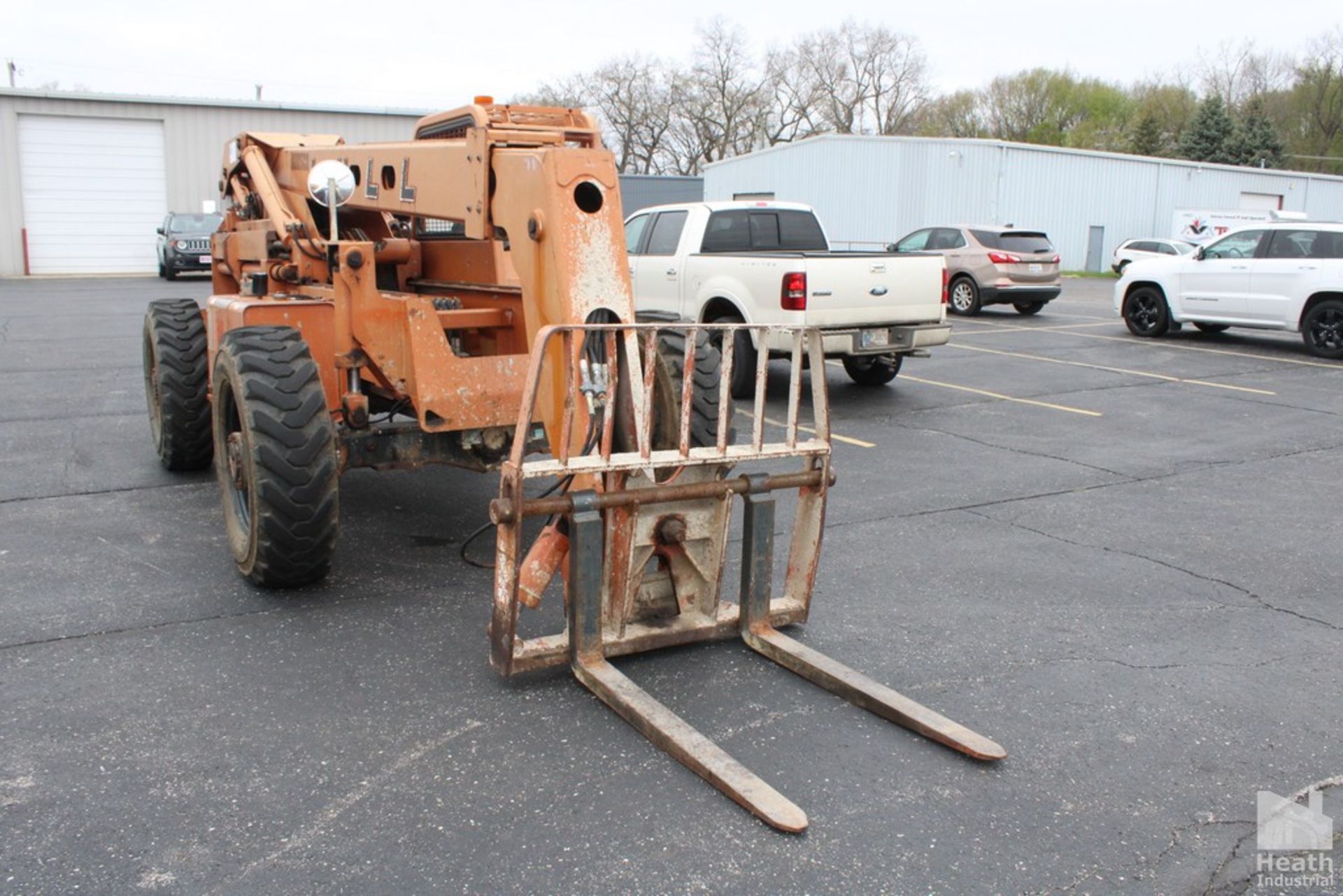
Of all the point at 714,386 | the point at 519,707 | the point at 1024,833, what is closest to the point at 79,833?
the point at 519,707

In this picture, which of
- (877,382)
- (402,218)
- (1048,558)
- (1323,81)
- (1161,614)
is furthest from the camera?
(1323,81)

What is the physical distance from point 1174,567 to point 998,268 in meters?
16.1

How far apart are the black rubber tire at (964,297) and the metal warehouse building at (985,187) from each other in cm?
1255

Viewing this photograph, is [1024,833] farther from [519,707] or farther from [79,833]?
[79,833]

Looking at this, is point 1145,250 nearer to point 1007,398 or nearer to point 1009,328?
point 1009,328

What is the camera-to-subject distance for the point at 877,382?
12.9 metres

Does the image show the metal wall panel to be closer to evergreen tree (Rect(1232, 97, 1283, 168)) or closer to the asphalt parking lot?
evergreen tree (Rect(1232, 97, 1283, 168))

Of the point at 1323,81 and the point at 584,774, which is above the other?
the point at 1323,81

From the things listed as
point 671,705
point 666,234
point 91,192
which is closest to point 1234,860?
point 671,705

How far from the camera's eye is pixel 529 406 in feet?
13.5

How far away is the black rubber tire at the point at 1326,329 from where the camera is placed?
50.8 ft

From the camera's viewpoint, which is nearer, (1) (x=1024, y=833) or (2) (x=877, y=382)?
(1) (x=1024, y=833)

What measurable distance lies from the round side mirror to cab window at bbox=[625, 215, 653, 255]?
6968 millimetres

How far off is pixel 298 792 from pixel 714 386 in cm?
360
